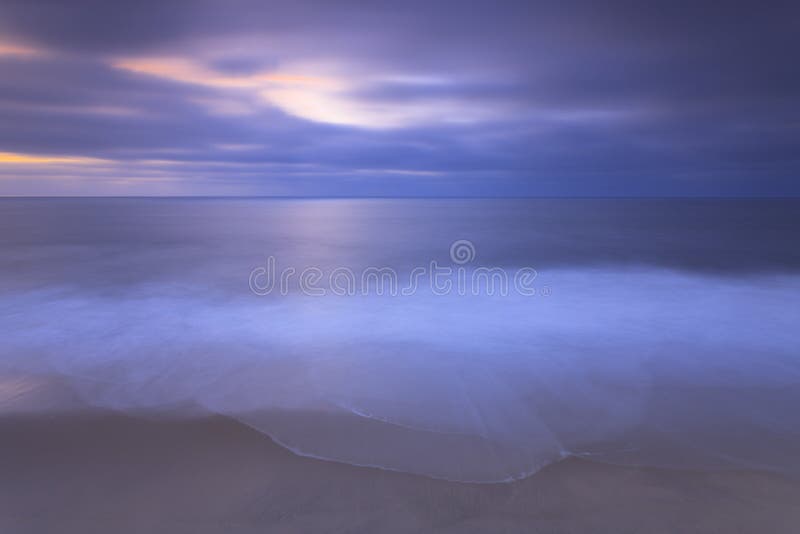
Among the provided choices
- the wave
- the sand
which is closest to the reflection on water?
the wave

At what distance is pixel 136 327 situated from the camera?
7582mm

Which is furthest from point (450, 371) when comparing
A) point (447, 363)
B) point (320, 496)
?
point (320, 496)

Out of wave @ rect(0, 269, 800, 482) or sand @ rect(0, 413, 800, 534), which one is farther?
wave @ rect(0, 269, 800, 482)

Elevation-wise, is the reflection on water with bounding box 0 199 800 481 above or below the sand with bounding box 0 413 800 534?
above

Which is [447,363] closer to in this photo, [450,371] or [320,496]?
[450,371]

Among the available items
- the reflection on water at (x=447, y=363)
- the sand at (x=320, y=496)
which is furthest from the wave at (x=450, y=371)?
the sand at (x=320, y=496)

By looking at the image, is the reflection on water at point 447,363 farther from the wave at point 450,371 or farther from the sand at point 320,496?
the sand at point 320,496

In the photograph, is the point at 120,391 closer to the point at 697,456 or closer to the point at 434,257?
the point at 697,456

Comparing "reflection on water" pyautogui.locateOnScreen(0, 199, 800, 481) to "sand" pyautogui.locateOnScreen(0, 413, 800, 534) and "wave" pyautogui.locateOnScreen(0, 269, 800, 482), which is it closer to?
"wave" pyautogui.locateOnScreen(0, 269, 800, 482)

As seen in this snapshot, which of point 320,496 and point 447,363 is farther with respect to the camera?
point 447,363

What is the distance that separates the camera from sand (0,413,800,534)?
3.05 metres

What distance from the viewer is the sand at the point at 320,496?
120 inches

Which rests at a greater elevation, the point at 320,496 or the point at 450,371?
the point at 450,371

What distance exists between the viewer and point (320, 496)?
3.31 metres
